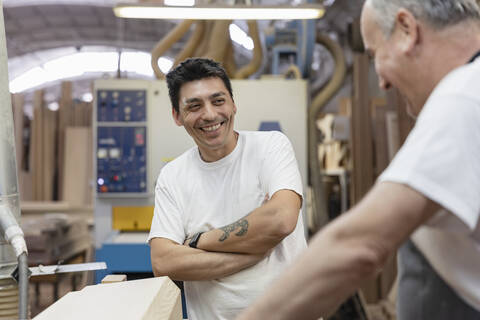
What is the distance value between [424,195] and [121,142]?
307 centimetres

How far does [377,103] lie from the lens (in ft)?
15.8

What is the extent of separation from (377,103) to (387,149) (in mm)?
529

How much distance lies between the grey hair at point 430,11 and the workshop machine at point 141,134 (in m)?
2.61

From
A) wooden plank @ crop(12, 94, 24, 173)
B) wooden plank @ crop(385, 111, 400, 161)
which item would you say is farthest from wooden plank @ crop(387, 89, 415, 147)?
wooden plank @ crop(12, 94, 24, 173)

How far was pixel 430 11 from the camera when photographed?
76cm

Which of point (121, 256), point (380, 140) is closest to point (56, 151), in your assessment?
point (121, 256)

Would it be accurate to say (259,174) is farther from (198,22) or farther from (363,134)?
(363,134)

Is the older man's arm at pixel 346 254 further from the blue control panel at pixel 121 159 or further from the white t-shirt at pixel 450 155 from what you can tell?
the blue control panel at pixel 121 159

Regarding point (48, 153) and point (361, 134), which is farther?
point (48, 153)

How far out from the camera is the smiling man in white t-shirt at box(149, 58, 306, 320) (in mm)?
1533

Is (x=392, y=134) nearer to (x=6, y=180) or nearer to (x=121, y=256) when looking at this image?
(x=121, y=256)

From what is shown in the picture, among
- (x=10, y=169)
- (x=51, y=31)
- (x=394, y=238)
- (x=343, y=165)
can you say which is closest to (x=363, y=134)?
(x=343, y=165)

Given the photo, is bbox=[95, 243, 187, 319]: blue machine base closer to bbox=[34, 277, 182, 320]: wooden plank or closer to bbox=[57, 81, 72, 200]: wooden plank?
bbox=[34, 277, 182, 320]: wooden plank

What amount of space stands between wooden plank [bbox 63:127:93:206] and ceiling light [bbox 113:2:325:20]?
4.06 m
